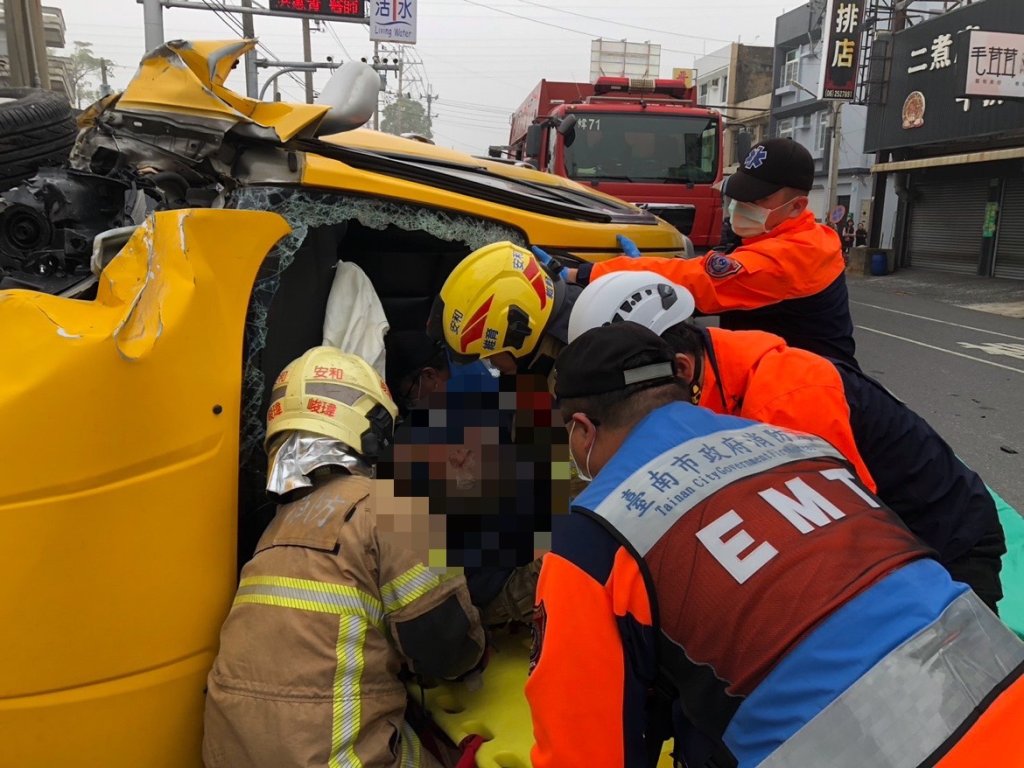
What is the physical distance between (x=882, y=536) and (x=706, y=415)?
345 mm

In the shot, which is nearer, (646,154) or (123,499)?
(123,499)

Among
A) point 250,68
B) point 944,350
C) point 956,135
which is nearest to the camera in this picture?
point 944,350

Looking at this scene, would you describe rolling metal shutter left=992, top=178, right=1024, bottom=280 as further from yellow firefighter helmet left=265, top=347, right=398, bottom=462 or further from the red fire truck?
yellow firefighter helmet left=265, top=347, right=398, bottom=462

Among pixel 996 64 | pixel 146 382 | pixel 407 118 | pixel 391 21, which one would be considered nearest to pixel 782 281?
pixel 146 382

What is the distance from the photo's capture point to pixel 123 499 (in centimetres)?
166

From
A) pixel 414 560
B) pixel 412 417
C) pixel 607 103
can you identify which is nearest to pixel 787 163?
pixel 412 417

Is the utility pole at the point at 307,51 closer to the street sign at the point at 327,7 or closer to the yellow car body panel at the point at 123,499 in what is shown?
the street sign at the point at 327,7

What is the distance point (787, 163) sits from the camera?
311 cm

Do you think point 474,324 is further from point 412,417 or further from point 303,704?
point 303,704

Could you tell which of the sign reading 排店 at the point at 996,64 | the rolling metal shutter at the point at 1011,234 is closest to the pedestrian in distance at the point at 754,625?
the sign reading 排店 at the point at 996,64

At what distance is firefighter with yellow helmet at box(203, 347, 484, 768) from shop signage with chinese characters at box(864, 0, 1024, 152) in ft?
60.0

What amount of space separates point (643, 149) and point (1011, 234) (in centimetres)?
1325

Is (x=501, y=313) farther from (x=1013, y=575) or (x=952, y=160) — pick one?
(x=952, y=160)

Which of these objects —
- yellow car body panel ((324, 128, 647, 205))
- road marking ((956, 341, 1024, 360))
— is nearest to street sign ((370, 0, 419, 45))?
road marking ((956, 341, 1024, 360))
